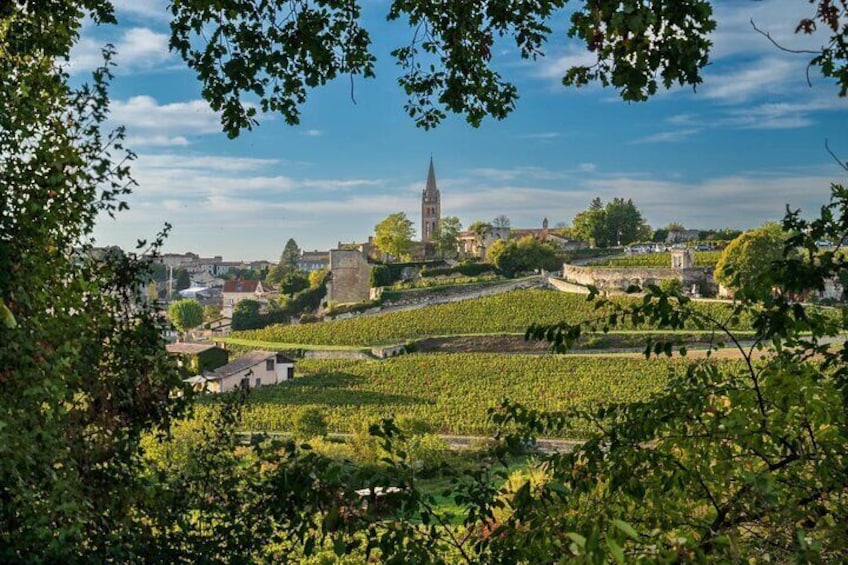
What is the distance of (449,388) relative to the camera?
108ft

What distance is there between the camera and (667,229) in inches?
3246

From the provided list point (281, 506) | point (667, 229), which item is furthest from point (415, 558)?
point (667, 229)

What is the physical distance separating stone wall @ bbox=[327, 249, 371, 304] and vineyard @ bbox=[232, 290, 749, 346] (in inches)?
429

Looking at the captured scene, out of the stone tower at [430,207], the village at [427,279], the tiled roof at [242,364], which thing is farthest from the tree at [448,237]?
the tiled roof at [242,364]

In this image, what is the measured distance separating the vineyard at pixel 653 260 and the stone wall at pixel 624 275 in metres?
2.19

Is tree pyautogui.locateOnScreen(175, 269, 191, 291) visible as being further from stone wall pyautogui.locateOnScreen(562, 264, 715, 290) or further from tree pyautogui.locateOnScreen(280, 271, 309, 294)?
stone wall pyautogui.locateOnScreen(562, 264, 715, 290)

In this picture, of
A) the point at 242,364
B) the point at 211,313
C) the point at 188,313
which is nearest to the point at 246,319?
the point at 188,313

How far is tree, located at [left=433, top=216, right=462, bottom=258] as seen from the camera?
259 ft

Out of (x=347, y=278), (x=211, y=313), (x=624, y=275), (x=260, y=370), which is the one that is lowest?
(x=260, y=370)

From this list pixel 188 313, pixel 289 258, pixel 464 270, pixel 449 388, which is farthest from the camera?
pixel 289 258

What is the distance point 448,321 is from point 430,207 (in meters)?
45.2

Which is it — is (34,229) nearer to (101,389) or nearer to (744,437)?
(101,389)

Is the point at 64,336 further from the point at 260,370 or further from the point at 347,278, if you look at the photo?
the point at 347,278

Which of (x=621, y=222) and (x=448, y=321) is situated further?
(x=621, y=222)
